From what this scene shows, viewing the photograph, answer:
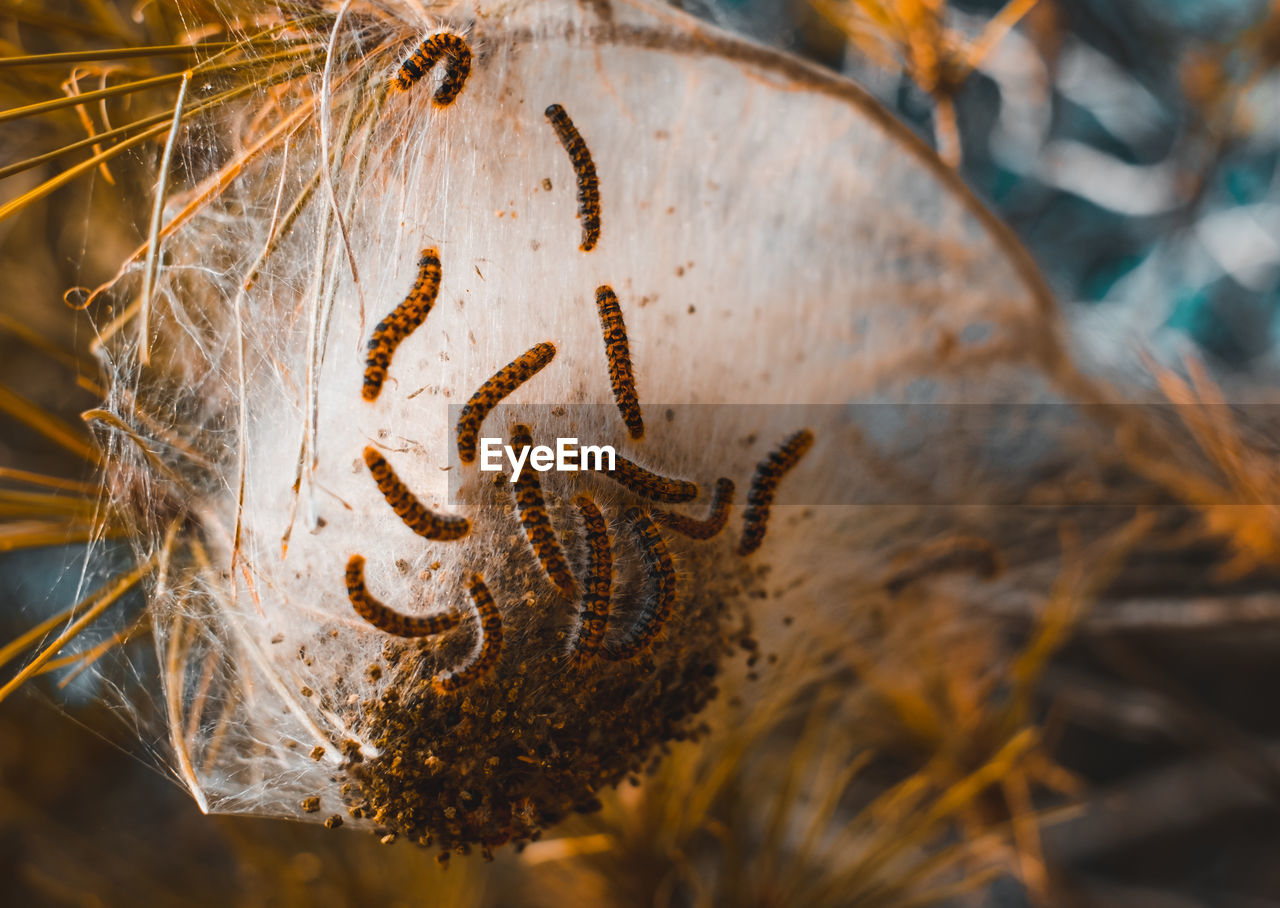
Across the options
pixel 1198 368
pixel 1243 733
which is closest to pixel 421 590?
pixel 1198 368

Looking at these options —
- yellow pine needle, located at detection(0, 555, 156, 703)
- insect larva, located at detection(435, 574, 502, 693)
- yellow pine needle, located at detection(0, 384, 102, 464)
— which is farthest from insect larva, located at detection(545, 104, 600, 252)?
yellow pine needle, located at detection(0, 384, 102, 464)

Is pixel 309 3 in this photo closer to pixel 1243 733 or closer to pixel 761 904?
pixel 761 904

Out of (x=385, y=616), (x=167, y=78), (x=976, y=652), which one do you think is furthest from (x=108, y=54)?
(x=976, y=652)

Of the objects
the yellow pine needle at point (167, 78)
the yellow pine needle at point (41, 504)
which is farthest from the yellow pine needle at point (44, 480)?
the yellow pine needle at point (167, 78)

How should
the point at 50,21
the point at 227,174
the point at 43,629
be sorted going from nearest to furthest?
the point at 227,174, the point at 43,629, the point at 50,21

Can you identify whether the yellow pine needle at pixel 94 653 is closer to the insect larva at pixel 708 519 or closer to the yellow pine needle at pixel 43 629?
the yellow pine needle at pixel 43 629

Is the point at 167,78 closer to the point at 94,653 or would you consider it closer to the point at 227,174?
the point at 227,174
